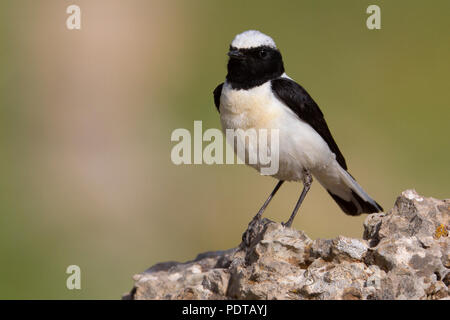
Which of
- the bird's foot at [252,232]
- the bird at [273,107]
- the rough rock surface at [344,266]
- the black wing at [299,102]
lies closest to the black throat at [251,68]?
the bird at [273,107]

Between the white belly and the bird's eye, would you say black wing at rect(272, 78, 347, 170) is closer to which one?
the white belly

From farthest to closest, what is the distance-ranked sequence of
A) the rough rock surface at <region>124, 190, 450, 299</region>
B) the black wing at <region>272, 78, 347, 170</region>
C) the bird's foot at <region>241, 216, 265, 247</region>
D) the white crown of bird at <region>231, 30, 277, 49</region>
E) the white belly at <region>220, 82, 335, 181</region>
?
the white crown of bird at <region>231, 30, 277, 49</region>, the black wing at <region>272, 78, 347, 170</region>, the white belly at <region>220, 82, 335, 181</region>, the bird's foot at <region>241, 216, 265, 247</region>, the rough rock surface at <region>124, 190, 450, 299</region>

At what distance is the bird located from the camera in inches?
298

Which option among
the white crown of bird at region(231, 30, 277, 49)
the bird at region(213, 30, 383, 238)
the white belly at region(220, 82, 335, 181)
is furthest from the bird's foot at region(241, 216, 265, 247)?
the white crown of bird at region(231, 30, 277, 49)

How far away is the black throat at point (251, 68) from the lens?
776 centimetres

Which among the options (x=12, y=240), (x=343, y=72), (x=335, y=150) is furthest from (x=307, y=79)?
(x=335, y=150)

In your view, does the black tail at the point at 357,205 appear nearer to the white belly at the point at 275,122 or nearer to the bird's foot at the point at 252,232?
the white belly at the point at 275,122

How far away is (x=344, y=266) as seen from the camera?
5684mm

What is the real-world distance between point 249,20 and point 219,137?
7.95 metres

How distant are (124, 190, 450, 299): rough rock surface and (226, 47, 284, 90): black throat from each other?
5.78 ft

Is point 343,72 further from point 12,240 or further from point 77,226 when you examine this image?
point 12,240

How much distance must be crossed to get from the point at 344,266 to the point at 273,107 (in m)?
2.33

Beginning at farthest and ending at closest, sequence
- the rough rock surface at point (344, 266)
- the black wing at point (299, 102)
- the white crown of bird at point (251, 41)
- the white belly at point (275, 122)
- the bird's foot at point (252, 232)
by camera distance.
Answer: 1. the white crown of bird at point (251, 41)
2. the black wing at point (299, 102)
3. the white belly at point (275, 122)
4. the bird's foot at point (252, 232)
5. the rough rock surface at point (344, 266)

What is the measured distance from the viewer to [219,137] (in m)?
10.5
